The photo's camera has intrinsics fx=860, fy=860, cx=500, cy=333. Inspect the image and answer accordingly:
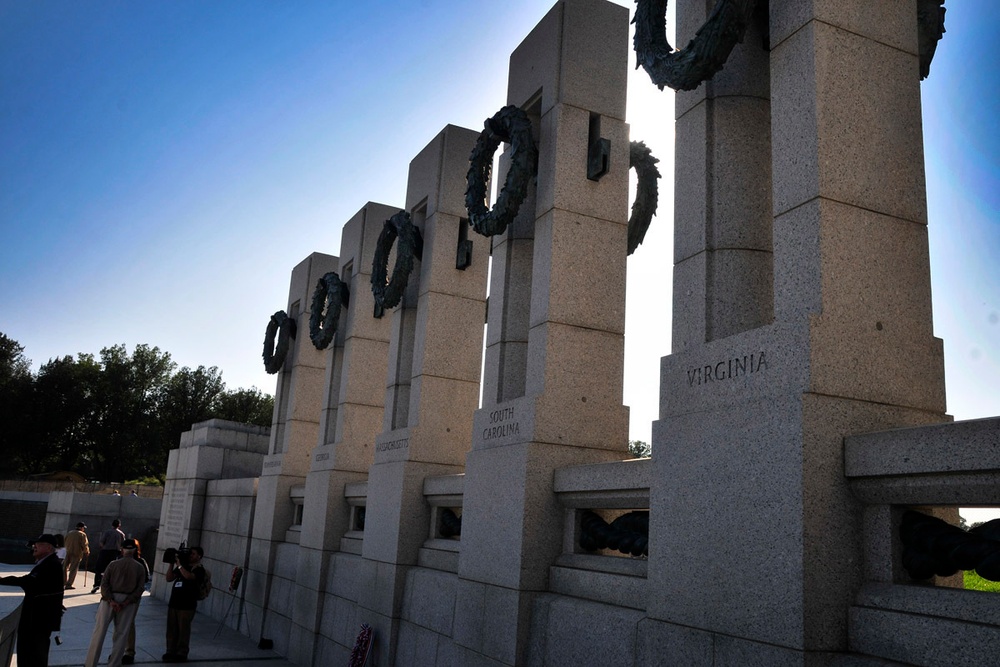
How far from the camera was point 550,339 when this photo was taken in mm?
8172

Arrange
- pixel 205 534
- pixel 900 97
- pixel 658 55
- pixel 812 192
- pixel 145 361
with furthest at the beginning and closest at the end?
1. pixel 145 361
2. pixel 205 534
3. pixel 658 55
4. pixel 900 97
5. pixel 812 192

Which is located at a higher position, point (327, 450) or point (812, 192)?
point (812, 192)

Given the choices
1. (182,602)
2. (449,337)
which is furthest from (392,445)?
(182,602)

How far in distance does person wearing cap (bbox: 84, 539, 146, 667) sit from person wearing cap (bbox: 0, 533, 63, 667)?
218 cm

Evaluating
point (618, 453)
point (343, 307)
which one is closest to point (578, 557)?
point (618, 453)

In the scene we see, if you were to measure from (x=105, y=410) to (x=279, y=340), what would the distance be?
56096 millimetres

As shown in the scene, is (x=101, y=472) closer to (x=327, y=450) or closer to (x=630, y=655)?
(x=327, y=450)

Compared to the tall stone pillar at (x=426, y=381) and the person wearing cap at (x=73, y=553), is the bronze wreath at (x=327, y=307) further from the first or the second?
the person wearing cap at (x=73, y=553)

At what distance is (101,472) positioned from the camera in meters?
67.2

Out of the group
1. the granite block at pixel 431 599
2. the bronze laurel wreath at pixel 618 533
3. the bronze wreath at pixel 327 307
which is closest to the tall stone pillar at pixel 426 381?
the granite block at pixel 431 599

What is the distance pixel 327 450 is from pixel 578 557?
721 centimetres

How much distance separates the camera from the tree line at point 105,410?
62.9m

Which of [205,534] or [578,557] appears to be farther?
[205,534]

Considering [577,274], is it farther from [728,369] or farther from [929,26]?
[929,26]
